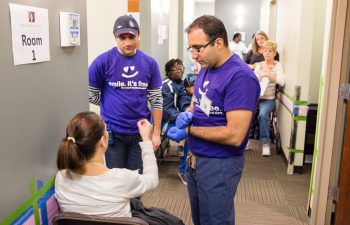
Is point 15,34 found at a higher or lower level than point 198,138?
higher

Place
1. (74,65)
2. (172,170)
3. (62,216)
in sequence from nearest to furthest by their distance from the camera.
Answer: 1. (62,216)
2. (74,65)
3. (172,170)

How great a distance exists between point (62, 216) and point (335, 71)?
199 cm

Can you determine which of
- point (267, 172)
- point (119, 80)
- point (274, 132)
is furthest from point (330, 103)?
point (274, 132)

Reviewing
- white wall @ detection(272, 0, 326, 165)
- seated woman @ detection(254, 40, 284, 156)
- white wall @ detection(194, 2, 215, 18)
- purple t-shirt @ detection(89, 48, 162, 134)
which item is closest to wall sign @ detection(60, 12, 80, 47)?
purple t-shirt @ detection(89, 48, 162, 134)

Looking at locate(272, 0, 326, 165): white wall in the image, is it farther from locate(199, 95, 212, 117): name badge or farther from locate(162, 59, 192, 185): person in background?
locate(199, 95, 212, 117): name badge

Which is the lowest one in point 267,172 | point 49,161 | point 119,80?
point 267,172

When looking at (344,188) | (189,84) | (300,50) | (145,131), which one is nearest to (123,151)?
(145,131)

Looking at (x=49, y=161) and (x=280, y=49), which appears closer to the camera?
(x=49, y=161)

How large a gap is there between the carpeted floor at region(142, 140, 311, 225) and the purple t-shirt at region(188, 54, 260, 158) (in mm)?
1310

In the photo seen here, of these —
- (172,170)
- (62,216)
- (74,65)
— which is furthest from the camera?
(172,170)

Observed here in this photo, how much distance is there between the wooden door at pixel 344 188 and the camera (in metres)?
2.48

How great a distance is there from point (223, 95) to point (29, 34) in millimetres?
845

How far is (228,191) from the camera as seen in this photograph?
5.77 feet

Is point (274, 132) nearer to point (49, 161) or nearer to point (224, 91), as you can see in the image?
point (224, 91)
